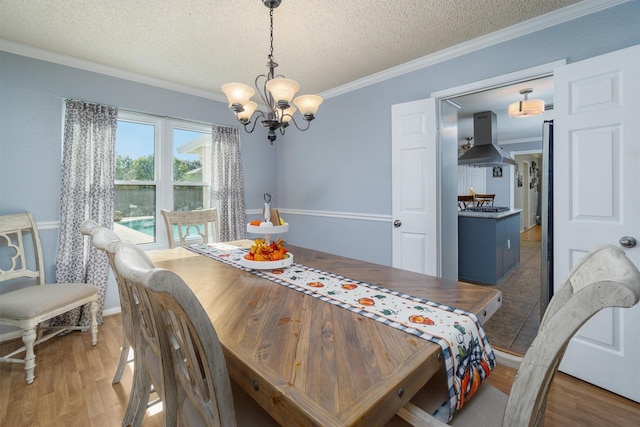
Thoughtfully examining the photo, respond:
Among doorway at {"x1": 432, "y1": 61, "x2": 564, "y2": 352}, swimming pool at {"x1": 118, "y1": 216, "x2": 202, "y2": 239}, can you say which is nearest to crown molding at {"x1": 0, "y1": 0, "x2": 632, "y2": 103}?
doorway at {"x1": 432, "y1": 61, "x2": 564, "y2": 352}

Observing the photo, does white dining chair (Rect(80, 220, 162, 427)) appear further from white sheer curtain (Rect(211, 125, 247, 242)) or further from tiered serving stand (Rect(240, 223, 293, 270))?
white sheer curtain (Rect(211, 125, 247, 242))

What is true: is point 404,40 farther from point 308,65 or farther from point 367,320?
point 367,320

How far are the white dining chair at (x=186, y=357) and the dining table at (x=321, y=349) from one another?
8cm

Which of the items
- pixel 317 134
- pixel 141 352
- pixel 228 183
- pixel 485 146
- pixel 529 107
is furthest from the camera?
pixel 485 146

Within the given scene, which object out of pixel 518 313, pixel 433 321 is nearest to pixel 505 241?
pixel 518 313

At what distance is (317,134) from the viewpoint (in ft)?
12.3

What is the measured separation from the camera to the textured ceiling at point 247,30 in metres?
1.92

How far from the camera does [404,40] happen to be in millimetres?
2383

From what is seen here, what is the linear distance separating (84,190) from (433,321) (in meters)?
3.08

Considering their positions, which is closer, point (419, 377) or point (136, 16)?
point (419, 377)

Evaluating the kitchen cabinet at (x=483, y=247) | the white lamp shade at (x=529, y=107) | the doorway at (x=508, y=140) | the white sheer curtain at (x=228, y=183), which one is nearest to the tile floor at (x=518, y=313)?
the doorway at (x=508, y=140)

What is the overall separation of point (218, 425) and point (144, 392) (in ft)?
2.93

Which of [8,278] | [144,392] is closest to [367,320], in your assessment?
[144,392]

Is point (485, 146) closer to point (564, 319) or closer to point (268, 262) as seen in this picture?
point (268, 262)
